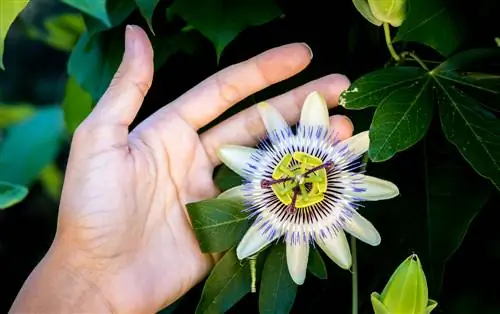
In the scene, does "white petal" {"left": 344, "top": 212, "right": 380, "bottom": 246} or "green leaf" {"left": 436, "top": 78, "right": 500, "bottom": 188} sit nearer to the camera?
"green leaf" {"left": 436, "top": 78, "right": 500, "bottom": 188}

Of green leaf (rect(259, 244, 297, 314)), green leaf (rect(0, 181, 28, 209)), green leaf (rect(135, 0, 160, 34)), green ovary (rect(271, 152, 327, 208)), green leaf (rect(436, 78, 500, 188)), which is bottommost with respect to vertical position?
green leaf (rect(259, 244, 297, 314))

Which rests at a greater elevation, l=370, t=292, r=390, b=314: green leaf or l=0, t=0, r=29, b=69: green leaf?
l=0, t=0, r=29, b=69: green leaf

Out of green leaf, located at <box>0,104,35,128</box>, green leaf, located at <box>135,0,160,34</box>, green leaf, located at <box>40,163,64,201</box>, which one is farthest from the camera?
green leaf, located at <box>40,163,64,201</box>

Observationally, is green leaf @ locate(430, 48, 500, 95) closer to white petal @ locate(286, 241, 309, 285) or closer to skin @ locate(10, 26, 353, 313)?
skin @ locate(10, 26, 353, 313)

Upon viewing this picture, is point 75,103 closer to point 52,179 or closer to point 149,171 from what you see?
point 149,171

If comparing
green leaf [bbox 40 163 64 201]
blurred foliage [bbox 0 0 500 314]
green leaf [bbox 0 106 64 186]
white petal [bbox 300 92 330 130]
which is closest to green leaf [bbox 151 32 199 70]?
blurred foliage [bbox 0 0 500 314]

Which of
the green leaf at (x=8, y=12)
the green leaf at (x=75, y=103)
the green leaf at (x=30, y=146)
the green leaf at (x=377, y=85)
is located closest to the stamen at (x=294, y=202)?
the green leaf at (x=377, y=85)

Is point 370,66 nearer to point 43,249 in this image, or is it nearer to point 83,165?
point 83,165

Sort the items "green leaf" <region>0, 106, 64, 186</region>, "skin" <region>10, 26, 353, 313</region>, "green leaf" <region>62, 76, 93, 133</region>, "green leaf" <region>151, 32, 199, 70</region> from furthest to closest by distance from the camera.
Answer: "green leaf" <region>0, 106, 64, 186</region>
"green leaf" <region>62, 76, 93, 133</region>
"green leaf" <region>151, 32, 199, 70</region>
"skin" <region>10, 26, 353, 313</region>
